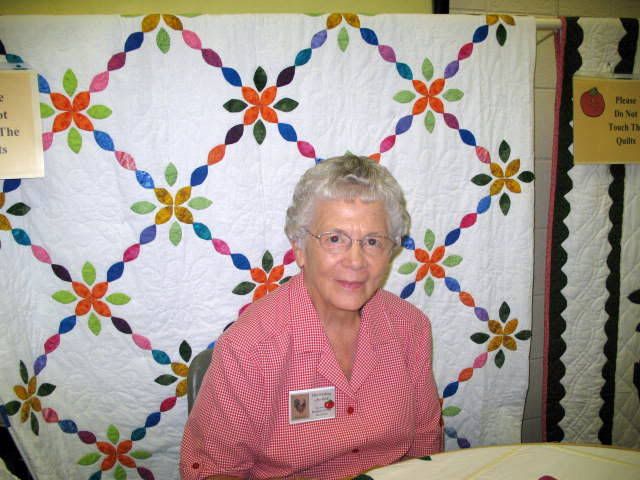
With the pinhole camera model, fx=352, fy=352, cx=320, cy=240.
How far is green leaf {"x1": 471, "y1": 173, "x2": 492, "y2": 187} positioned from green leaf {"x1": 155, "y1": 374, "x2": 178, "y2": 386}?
3.85 feet

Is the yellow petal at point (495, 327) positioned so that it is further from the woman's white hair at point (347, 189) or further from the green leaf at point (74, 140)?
the green leaf at point (74, 140)

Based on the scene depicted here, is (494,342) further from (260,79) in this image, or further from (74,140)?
(74,140)

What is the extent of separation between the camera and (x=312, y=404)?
84 centimetres

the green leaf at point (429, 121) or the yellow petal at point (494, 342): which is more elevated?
the green leaf at point (429, 121)

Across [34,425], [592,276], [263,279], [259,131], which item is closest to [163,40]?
[259,131]

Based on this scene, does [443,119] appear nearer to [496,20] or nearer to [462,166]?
[462,166]

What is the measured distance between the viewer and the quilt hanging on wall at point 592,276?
118 centimetres

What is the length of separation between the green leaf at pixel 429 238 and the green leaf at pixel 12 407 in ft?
4.40

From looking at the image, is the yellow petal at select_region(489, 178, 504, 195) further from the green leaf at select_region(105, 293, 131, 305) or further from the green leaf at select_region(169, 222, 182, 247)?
the green leaf at select_region(105, 293, 131, 305)

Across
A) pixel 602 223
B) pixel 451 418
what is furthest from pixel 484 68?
pixel 451 418

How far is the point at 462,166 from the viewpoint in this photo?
116cm

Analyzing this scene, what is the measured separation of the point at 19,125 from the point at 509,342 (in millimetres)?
1667

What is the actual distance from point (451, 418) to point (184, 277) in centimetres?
106

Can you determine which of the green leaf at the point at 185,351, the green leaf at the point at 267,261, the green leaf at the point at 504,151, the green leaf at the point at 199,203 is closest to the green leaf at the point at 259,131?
the green leaf at the point at 199,203
